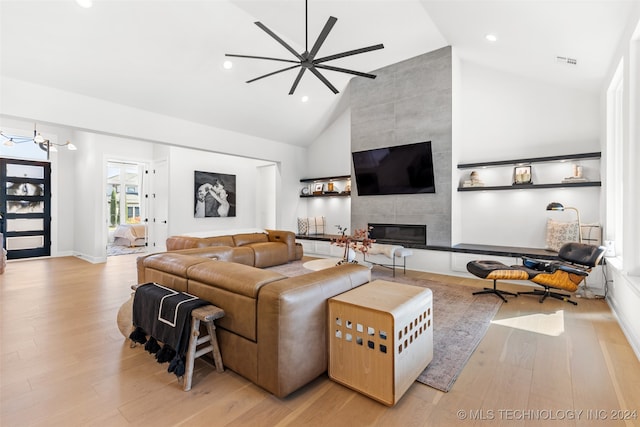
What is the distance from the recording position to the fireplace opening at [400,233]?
5746 mm

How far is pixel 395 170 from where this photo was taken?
A: 602cm

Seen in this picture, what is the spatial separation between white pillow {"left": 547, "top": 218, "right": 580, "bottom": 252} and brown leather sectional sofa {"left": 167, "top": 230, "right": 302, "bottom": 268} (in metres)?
4.65

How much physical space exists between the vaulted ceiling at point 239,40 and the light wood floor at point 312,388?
3194mm

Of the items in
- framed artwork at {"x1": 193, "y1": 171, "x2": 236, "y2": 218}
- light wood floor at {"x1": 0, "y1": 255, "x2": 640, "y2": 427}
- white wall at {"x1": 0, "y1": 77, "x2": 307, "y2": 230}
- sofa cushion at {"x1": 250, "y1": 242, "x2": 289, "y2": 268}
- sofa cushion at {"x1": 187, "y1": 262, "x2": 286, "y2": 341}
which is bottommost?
light wood floor at {"x1": 0, "y1": 255, "x2": 640, "y2": 427}

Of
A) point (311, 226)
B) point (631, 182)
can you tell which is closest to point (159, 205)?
point (311, 226)

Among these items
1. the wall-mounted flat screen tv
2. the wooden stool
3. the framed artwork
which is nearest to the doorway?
the framed artwork

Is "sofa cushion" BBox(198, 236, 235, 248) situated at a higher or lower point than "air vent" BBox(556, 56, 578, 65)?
lower

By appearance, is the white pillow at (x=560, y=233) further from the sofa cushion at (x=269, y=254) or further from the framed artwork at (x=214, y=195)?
the framed artwork at (x=214, y=195)

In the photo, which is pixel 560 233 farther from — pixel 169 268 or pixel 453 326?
pixel 169 268

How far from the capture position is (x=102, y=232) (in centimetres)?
691

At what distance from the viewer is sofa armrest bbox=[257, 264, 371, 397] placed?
181 centimetres

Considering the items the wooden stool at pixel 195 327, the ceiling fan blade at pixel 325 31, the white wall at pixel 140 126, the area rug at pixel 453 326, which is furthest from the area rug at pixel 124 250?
the ceiling fan blade at pixel 325 31

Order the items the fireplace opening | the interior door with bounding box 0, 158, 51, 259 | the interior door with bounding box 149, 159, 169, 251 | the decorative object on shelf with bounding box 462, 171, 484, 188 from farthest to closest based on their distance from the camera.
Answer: the interior door with bounding box 149, 159, 169, 251 → the interior door with bounding box 0, 158, 51, 259 → the fireplace opening → the decorative object on shelf with bounding box 462, 171, 484, 188

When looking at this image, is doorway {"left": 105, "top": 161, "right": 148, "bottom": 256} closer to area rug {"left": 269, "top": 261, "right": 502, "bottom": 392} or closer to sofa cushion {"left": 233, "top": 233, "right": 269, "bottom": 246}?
sofa cushion {"left": 233, "top": 233, "right": 269, "bottom": 246}
